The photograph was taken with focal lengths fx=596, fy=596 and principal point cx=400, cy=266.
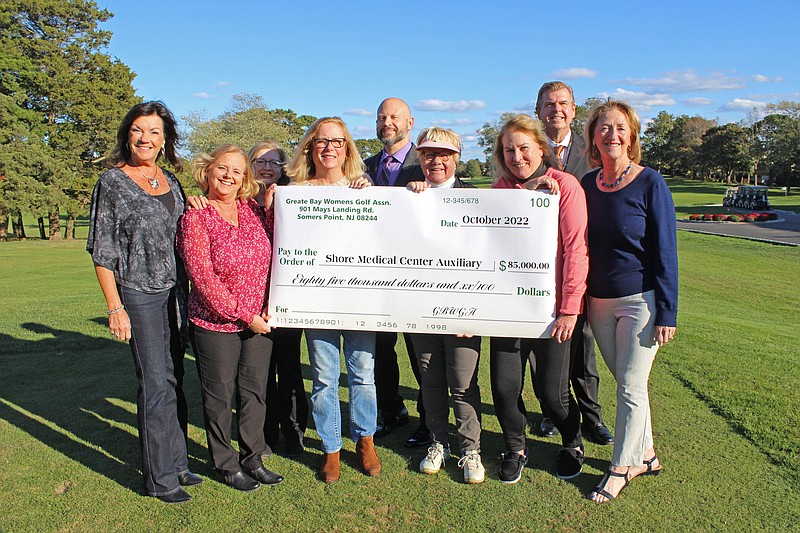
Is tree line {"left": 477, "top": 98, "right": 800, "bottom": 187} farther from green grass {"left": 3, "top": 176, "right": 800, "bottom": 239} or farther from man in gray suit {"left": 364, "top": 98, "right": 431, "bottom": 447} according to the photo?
man in gray suit {"left": 364, "top": 98, "right": 431, "bottom": 447}

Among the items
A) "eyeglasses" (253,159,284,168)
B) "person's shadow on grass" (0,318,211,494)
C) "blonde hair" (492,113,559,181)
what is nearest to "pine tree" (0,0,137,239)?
"person's shadow on grass" (0,318,211,494)

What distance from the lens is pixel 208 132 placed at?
195 ft

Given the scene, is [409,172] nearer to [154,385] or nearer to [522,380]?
[522,380]

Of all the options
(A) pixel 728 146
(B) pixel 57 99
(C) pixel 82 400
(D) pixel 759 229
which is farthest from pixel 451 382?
(A) pixel 728 146

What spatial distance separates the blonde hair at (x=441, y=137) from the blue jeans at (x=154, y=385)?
210cm

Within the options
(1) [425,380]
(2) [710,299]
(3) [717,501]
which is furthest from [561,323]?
(2) [710,299]

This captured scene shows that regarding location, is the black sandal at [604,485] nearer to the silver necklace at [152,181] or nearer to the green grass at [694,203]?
the silver necklace at [152,181]

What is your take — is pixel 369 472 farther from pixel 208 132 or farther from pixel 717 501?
pixel 208 132

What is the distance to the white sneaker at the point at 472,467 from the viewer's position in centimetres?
418

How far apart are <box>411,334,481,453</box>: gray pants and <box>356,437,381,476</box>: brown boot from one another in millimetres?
468

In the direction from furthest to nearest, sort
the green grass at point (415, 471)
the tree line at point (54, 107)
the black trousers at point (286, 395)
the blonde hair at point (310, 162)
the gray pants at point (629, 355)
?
the tree line at point (54, 107)
the black trousers at point (286, 395)
the blonde hair at point (310, 162)
the gray pants at point (629, 355)
the green grass at point (415, 471)

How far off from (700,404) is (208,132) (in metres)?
60.1

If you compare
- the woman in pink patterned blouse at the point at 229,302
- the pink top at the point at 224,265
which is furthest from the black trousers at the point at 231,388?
the pink top at the point at 224,265

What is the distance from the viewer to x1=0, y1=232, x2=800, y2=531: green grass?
12.1 ft
